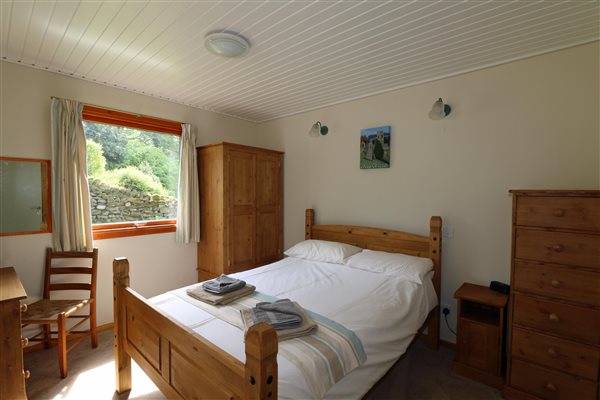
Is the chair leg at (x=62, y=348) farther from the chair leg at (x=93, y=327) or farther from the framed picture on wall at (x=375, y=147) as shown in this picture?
the framed picture on wall at (x=375, y=147)

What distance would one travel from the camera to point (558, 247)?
1.81 meters

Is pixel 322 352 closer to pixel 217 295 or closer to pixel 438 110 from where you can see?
pixel 217 295

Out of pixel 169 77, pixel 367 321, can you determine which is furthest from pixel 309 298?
pixel 169 77

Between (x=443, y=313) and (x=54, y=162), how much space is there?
392cm

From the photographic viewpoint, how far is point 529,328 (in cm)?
192

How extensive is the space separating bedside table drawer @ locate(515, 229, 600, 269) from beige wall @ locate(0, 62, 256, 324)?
3444mm

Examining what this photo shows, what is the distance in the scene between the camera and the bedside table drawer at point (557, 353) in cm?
173

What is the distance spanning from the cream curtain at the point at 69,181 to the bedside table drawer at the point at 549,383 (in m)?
3.77

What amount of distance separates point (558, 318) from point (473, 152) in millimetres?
1393

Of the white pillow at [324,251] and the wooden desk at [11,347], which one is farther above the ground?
the white pillow at [324,251]

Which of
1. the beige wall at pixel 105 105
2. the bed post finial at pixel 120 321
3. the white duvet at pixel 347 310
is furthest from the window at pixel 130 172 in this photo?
the white duvet at pixel 347 310

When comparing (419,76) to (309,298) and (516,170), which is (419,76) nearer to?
(516,170)

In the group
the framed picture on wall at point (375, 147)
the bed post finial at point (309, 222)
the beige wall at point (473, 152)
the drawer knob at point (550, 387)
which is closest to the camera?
the drawer knob at point (550, 387)

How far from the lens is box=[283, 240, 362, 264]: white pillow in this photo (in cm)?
295
